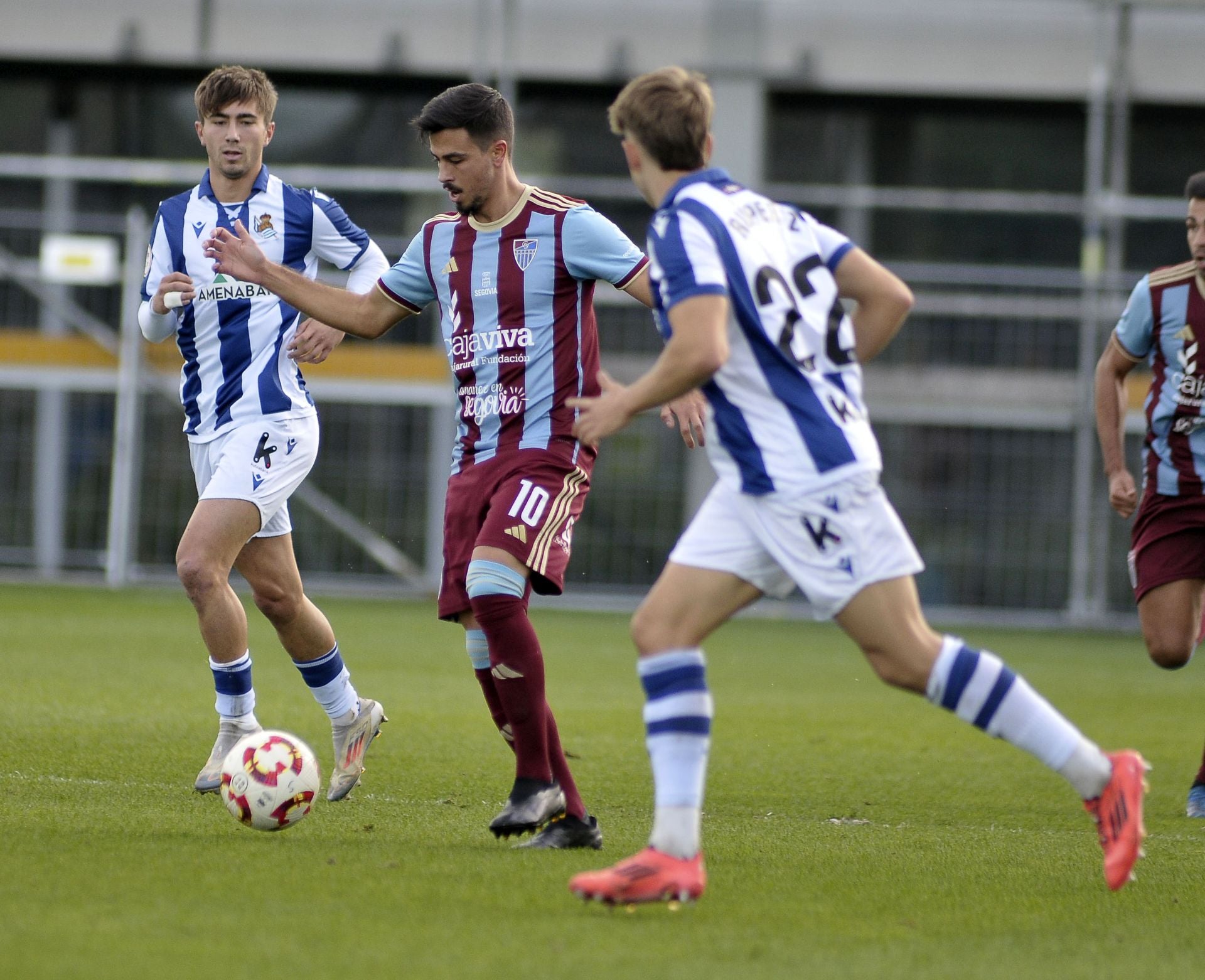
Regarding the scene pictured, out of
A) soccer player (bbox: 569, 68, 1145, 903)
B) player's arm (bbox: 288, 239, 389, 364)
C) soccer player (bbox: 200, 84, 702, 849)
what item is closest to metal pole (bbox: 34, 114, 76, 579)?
player's arm (bbox: 288, 239, 389, 364)

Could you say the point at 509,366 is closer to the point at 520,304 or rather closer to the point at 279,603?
the point at 520,304

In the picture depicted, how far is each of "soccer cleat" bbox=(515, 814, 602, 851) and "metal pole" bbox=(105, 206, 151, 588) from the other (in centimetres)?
1060

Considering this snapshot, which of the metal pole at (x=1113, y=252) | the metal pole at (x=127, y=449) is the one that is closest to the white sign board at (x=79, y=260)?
the metal pole at (x=127, y=449)

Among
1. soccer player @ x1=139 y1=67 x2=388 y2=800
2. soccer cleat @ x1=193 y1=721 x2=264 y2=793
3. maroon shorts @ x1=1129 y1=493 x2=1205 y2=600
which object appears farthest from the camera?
maroon shorts @ x1=1129 y1=493 x2=1205 y2=600

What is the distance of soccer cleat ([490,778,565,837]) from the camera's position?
4.74 meters

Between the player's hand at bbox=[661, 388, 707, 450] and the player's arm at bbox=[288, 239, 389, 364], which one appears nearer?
the player's hand at bbox=[661, 388, 707, 450]

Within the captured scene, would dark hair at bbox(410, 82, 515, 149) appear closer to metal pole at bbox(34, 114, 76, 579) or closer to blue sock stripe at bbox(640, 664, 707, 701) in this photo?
blue sock stripe at bbox(640, 664, 707, 701)

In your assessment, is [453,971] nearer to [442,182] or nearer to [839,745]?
[442,182]

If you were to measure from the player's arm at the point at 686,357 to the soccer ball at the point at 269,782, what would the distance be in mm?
1580

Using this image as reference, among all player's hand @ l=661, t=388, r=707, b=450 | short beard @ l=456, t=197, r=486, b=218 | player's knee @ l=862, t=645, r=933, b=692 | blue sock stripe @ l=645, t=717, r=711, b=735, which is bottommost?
blue sock stripe @ l=645, t=717, r=711, b=735

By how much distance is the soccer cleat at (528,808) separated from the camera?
474 cm

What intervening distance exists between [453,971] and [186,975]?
51 cm

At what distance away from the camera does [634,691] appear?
9.31 metres

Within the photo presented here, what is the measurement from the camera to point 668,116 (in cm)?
405
